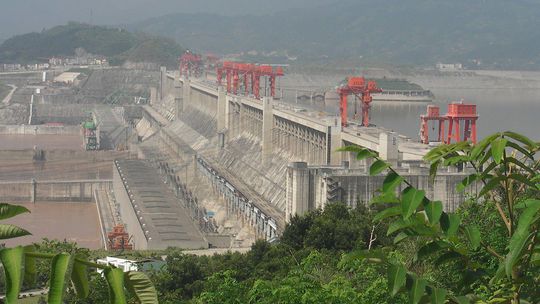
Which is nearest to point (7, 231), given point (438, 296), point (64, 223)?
point (438, 296)

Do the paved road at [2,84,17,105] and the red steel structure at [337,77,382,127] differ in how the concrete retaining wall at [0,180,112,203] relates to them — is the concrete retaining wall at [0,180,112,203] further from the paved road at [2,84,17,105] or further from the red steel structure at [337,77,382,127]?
the paved road at [2,84,17,105]

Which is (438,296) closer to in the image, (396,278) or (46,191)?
(396,278)

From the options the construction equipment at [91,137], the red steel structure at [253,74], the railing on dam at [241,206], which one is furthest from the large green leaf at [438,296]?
the construction equipment at [91,137]

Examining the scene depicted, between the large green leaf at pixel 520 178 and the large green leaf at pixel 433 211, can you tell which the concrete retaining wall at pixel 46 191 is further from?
the large green leaf at pixel 433 211

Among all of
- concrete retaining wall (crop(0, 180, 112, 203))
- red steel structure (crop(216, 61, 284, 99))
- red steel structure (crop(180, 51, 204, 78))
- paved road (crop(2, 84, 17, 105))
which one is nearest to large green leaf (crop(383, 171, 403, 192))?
concrete retaining wall (crop(0, 180, 112, 203))

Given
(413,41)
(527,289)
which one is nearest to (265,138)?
(527,289)

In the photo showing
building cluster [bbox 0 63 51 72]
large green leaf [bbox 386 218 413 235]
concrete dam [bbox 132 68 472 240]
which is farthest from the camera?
building cluster [bbox 0 63 51 72]

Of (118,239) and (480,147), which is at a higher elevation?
A: (480,147)
